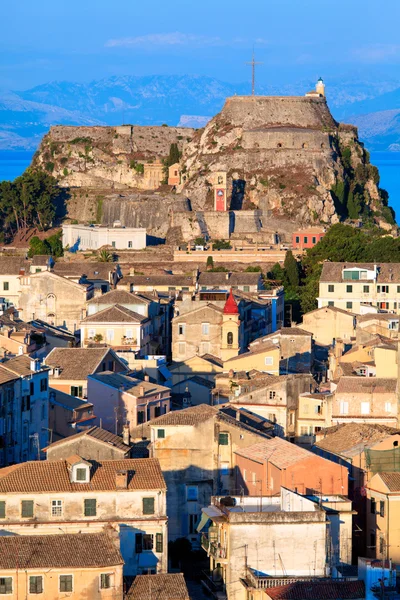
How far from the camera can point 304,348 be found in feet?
200

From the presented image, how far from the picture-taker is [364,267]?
78625mm

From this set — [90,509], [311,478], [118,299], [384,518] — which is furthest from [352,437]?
[118,299]

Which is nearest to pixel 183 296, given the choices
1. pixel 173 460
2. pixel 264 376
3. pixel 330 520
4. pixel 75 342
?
pixel 75 342

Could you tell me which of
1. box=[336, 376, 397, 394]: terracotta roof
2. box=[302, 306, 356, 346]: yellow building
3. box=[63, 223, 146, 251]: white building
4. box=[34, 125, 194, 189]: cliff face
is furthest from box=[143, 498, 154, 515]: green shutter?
box=[34, 125, 194, 189]: cliff face

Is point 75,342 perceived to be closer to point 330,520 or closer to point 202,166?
point 330,520

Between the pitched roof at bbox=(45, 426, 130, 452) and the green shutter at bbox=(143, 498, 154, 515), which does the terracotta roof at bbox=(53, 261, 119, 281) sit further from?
the green shutter at bbox=(143, 498, 154, 515)

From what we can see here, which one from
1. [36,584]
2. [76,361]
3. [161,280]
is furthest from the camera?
[161,280]

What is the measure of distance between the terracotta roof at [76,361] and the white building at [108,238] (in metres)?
48.6

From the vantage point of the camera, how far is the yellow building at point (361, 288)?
3044 inches

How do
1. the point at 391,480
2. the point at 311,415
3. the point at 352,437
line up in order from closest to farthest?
the point at 391,480 < the point at 352,437 < the point at 311,415

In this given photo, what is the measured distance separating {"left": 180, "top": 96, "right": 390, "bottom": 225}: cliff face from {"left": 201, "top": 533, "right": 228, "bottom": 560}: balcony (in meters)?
73.6

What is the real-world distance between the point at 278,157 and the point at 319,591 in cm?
8354

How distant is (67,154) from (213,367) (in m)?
65.2

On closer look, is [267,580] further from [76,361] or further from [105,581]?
[76,361]
